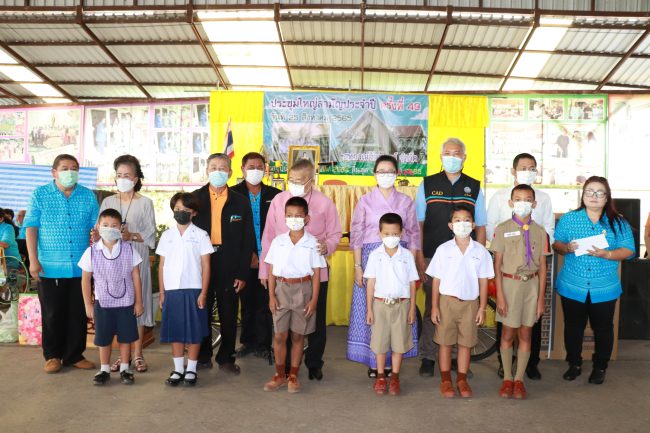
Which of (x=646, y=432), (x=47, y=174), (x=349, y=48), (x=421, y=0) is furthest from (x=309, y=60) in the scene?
(x=646, y=432)

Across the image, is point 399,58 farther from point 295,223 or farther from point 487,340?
point 295,223

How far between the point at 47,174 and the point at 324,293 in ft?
26.4

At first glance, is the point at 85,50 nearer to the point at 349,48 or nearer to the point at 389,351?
the point at 349,48

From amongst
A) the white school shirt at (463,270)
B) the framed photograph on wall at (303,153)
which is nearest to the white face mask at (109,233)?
the white school shirt at (463,270)

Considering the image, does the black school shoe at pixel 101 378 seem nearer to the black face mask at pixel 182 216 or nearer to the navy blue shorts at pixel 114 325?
the navy blue shorts at pixel 114 325

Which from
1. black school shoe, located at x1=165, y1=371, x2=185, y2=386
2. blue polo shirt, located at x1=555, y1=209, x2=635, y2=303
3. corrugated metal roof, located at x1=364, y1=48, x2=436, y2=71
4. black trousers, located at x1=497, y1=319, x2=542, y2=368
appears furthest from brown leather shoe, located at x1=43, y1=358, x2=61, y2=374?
corrugated metal roof, located at x1=364, y1=48, x2=436, y2=71

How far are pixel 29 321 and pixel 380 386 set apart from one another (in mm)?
3122

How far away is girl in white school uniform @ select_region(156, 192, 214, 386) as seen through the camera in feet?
11.5

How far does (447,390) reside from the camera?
3.36m

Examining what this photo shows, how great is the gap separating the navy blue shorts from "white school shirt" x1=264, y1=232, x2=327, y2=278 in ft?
3.54

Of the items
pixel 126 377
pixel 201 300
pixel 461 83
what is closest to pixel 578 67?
pixel 461 83

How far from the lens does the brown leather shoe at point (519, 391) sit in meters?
3.35

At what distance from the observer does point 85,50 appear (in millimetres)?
9859

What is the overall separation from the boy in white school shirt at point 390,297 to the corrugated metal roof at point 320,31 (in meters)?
6.18
